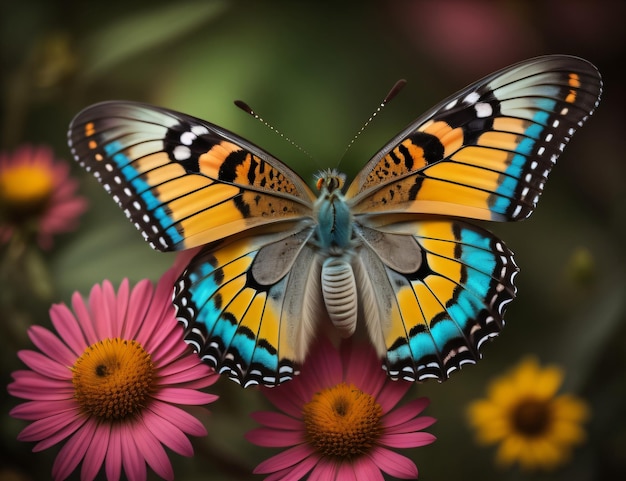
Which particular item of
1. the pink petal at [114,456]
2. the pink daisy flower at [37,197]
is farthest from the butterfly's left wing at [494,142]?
the pink daisy flower at [37,197]

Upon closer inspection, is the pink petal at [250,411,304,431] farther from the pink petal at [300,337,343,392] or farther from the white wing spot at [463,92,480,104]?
the white wing spot at [463,92,480,104]

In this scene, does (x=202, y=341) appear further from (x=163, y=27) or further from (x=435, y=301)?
(x=163, y=27)

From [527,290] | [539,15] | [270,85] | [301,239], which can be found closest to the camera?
[301,239]

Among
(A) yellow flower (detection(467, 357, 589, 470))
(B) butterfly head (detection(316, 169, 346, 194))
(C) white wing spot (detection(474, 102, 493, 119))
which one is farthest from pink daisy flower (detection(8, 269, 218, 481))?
(A) yellow flower (detection(467, 357, 589, 470))

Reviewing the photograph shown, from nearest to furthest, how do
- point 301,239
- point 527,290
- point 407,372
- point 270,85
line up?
point 407,372 → point 301,239 → point 527,290 → point 270,85

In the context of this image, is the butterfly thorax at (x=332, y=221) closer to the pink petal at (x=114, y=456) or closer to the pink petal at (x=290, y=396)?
the pink petal at (x=290, y=396)

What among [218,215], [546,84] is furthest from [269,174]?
[546,84]
